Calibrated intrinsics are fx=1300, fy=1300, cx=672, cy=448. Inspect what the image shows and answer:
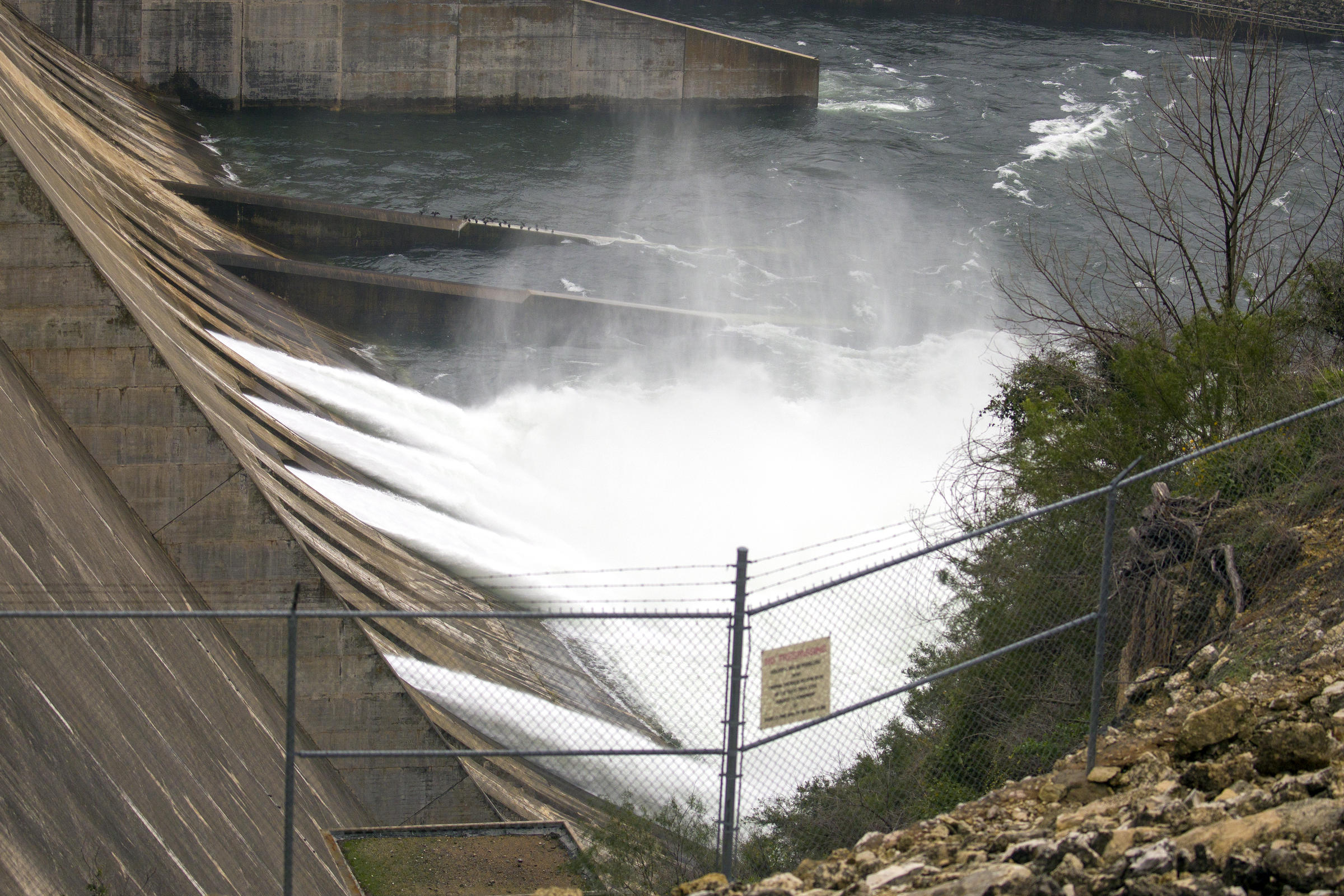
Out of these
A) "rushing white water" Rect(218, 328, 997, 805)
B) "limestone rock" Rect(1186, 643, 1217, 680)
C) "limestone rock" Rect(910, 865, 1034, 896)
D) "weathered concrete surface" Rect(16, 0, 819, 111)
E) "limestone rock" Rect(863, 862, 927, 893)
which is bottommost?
"rushing white water" Rect(218, 328, 997, 805)

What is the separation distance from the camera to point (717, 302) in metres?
31.6

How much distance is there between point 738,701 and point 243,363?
586 inches

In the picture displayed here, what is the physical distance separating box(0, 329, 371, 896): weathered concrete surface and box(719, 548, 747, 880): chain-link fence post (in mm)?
3676

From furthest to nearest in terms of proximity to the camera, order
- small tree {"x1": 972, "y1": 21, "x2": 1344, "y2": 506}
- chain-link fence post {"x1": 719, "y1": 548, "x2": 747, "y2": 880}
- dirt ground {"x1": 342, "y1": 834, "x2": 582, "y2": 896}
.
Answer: small tree {"x1": 972, "y1": 21, "x2": 1344, "y2": 506}, dirt ground {"x1": 342, "y1": 834, "x2": 582, "y2": 896}, chain-link fence post {"x1": 719, "y1": 548, "x2": 747, "y2": 880}

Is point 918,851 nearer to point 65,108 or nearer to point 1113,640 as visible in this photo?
point 1113,640

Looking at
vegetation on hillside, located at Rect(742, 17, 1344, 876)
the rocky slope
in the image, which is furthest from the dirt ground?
the rocky slope

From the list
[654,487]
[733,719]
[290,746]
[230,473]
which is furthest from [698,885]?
[654,487]

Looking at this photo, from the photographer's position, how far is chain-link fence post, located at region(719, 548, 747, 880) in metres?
5.99

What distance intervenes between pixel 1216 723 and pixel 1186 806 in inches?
37.5

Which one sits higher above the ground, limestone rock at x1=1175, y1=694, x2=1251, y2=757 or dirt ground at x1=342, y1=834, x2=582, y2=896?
limestone rock at x1=1175, y1=694, x2=1251, y2=757

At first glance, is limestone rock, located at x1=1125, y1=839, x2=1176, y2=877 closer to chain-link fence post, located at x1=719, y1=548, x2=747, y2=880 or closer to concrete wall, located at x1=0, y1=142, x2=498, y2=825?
chain-link fence post, located at x1=719, y1=548, x2=747, y2=880

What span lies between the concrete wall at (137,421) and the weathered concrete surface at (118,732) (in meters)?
0.75

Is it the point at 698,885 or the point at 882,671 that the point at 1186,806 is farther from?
the point at 882,671

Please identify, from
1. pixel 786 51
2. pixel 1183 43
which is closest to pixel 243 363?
pixel 786 51
